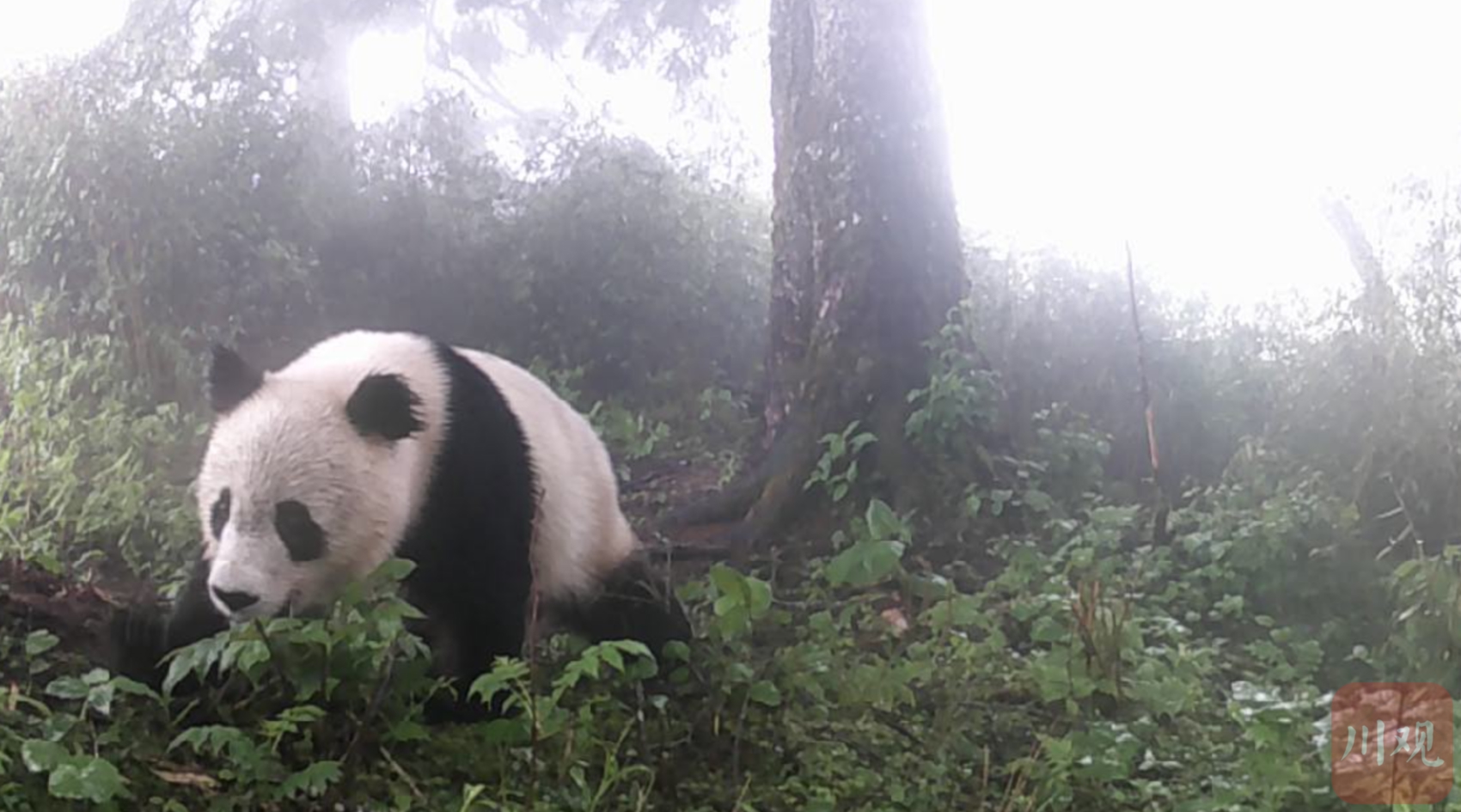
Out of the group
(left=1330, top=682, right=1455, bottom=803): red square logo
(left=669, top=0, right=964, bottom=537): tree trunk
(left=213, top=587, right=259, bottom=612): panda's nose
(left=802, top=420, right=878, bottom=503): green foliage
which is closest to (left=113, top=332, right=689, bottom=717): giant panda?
(left=213, top=587, right=259, bottom=612): panda's nose

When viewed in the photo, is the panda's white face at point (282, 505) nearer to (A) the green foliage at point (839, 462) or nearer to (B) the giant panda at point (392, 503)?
(B) the giant panda at point (392, 503)

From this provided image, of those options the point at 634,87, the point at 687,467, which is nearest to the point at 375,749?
the point at 687,467

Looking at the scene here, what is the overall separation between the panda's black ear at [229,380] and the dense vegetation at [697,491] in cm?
16

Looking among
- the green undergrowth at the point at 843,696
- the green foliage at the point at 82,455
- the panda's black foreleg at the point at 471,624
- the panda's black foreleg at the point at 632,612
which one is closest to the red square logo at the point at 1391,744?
the green undergrowth at the point at 843,696

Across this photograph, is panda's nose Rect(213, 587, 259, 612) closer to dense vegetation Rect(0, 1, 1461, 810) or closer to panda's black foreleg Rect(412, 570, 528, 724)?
dense vegetation Rect(0, 1, 1461, 810)

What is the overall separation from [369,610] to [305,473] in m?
0.28

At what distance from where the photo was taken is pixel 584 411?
109 inches

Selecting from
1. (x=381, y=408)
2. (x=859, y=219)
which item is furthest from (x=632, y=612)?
(x=859, y=219)

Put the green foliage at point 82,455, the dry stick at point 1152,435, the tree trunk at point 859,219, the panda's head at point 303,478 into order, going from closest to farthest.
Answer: the panda's head at point 303,478, the green foliage at point 82,455, the dry stick at point 1152,435, the tree trunk at point 859,219

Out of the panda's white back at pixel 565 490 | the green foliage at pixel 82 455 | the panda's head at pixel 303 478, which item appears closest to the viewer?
the panda's head at pixel 303 478

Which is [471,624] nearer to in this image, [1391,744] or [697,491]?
[697,491]

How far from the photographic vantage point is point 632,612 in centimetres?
245

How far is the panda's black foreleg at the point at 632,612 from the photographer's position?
236 cm

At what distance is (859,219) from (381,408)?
58.8 inches
